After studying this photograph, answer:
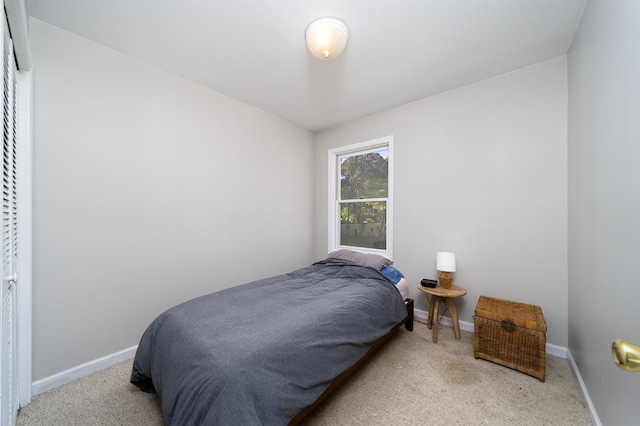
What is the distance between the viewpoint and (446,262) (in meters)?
2.44

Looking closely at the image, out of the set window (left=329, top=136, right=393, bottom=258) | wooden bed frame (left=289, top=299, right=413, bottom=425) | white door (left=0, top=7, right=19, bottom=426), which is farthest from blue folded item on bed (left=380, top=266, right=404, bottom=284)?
white door (left=0, top=7, right=19, bottom=426)

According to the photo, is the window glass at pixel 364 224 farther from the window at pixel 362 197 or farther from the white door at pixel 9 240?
the white door at pixel 9 240

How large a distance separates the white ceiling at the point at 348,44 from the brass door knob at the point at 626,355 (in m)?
1.97

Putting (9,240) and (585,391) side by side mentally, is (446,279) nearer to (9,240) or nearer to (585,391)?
(585,391)

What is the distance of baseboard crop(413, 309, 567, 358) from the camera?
2100 mm

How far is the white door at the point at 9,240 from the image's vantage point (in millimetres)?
1142

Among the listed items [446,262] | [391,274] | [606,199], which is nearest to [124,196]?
[391,274]

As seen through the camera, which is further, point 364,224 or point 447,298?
point 364,224

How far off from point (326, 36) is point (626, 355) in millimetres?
2079

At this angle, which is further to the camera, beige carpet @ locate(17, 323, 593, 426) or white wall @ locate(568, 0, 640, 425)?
beige carpet @ locate(17, 323, 593, 426)

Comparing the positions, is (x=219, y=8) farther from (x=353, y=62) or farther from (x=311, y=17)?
(x=353, y=62)

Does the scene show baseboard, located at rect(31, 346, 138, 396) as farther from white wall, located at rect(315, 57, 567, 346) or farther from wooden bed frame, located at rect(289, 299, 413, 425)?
white wall, located at rect(315, 57, 567, 346)

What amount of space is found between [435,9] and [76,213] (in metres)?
2.97

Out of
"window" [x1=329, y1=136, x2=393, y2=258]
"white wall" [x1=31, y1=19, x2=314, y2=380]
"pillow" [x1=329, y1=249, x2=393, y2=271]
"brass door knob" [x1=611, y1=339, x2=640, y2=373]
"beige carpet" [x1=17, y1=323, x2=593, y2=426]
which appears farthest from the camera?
"window" [x1=329, y1=136, x2=393, y2=258]
